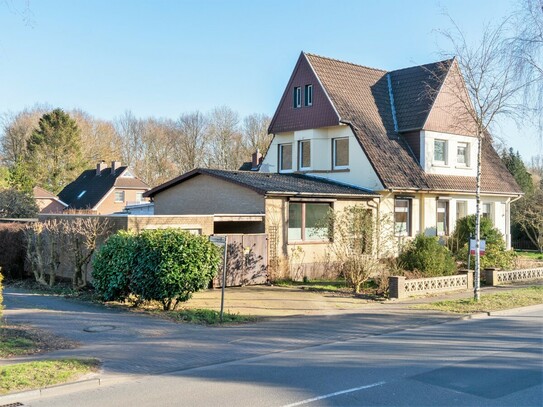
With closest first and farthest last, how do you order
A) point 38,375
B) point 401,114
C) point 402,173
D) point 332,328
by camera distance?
point 38,375
point 332,328
point 402,173
point 401,114

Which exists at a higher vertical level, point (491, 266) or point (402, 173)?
point (402, 173)

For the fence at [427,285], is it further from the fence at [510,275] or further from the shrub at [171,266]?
the shrub at [171,266]

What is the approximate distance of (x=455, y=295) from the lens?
18359mm

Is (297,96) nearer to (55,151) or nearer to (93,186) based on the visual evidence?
(93,186)

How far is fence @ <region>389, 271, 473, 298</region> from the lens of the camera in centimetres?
1719

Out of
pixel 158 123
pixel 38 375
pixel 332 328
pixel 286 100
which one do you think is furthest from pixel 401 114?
pixel 158 123

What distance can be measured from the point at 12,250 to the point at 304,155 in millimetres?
14504

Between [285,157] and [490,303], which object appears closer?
[490,303]

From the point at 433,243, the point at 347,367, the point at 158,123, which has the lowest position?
the point at 347,367

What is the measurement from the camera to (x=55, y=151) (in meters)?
57.5

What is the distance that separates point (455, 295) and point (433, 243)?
1973 mm

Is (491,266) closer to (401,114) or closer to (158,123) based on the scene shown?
(401,114)

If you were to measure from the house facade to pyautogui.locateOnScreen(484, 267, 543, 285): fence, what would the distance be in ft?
15.9

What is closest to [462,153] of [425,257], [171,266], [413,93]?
[413,93]
